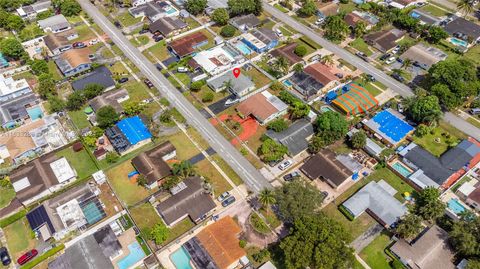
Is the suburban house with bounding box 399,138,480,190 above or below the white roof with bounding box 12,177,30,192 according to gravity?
below

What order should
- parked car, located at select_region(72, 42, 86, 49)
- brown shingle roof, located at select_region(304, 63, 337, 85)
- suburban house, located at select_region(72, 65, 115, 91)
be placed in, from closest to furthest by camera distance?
brown shingle roof, located at select_region(304, 63, 337, 85) → suburban house, located at select_region(72, 65, 115, 91) → parked car, located at select_region(72, 42, 86, 49)

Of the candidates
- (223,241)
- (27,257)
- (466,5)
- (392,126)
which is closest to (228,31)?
(392,126)

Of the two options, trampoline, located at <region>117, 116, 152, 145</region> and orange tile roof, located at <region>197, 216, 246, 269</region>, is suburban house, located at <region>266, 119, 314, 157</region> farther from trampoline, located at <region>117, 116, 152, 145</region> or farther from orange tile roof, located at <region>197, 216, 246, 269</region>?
trampoline, located at <region>117, 116, 152, 145</region>

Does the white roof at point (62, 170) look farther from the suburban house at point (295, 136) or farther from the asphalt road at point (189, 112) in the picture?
the suburban house at point (295, 136)

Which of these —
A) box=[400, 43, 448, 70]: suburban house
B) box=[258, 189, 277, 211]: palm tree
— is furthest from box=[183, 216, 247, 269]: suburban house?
box=[400, 43, 448, 70]: suburban house

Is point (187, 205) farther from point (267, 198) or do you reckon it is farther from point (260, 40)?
point (260, 40)

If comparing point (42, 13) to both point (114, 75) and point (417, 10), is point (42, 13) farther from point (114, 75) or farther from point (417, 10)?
point (417, 10)
